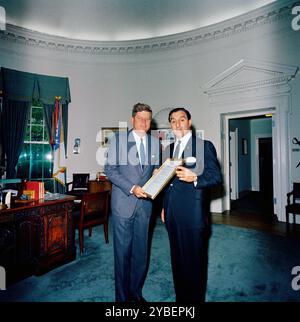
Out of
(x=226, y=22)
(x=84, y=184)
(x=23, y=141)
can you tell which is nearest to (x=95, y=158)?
(x=84, y=184)

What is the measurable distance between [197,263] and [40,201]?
7.07ft

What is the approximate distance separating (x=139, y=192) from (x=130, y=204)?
0.70ft

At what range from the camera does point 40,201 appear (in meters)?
2.93

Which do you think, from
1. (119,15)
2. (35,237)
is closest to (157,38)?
(119,15)

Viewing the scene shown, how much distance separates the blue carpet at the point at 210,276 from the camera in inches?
95.2

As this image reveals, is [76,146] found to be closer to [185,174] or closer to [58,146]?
[58,146]

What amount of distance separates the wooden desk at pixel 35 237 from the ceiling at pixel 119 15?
452cm

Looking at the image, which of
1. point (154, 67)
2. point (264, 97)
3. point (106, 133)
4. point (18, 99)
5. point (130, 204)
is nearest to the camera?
point (130, 204)

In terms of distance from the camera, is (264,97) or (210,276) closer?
(210,276)

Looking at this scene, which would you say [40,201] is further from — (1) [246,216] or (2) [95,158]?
(1) [246,216]

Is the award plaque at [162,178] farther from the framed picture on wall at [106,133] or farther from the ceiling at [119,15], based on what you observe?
the framed picture on wall at [106,133]

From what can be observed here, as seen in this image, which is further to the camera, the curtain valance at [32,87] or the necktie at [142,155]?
the curtain valance at [32,87]

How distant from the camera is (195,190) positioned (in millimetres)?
1844

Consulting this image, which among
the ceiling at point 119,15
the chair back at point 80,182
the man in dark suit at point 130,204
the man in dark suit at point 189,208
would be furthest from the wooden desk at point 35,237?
the ceiling at point 119,15
